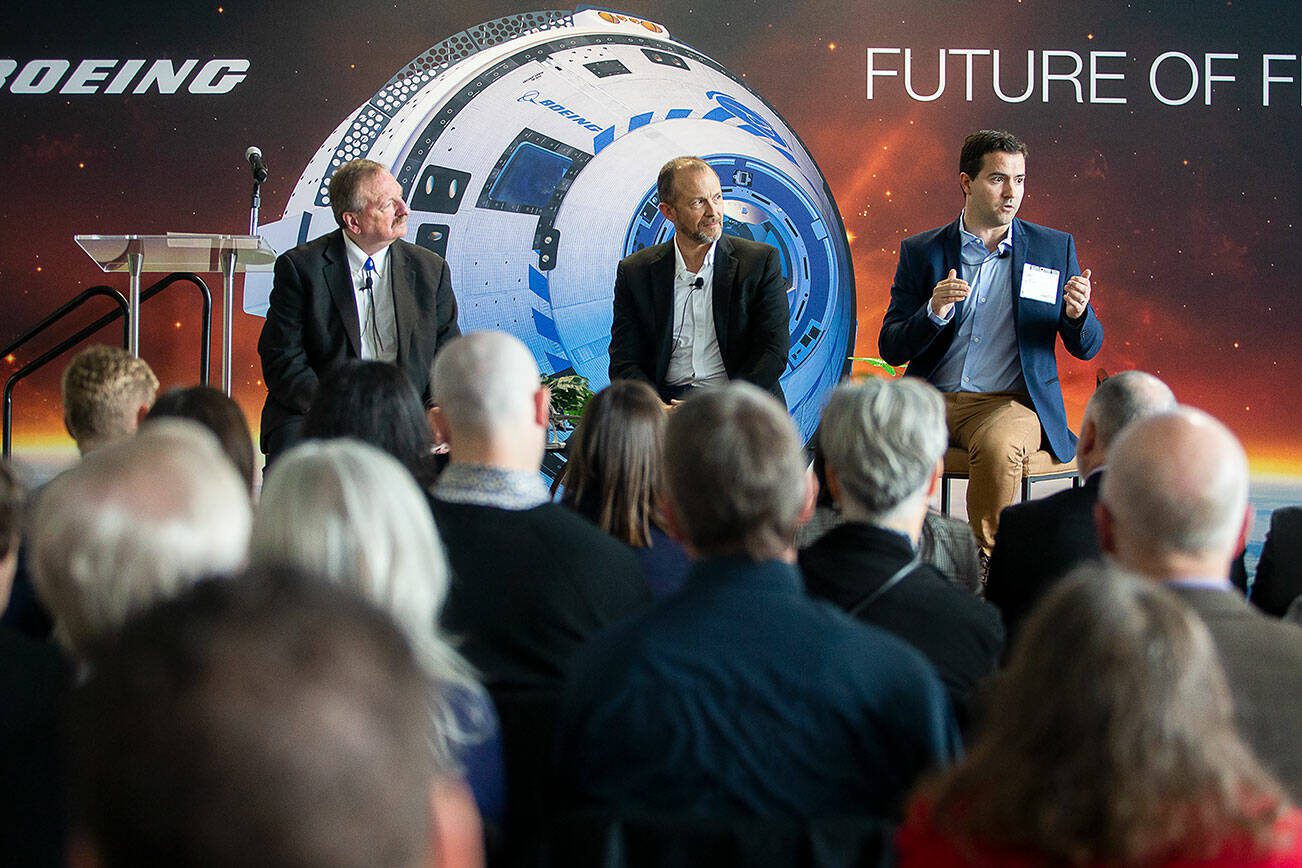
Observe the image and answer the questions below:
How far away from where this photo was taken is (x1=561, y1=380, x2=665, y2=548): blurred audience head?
2.62 m

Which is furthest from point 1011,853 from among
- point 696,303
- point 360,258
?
point 360,258

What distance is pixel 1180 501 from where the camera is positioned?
1626mm

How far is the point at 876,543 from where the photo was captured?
79.1 inches

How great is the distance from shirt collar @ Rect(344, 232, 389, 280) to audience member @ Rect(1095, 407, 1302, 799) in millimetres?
3350

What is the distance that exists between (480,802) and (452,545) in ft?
1.75

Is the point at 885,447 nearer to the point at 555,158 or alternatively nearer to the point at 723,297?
the point at 723,297

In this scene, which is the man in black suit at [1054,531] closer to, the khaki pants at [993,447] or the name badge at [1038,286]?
the khaki pants at [993,447]

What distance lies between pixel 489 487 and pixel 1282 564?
165cm

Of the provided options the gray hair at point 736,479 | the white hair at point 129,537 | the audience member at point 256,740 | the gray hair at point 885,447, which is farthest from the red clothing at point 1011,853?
the gray hair at point 885,447

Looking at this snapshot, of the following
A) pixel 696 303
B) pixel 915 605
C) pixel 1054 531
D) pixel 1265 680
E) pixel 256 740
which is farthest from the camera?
pixel 696 303

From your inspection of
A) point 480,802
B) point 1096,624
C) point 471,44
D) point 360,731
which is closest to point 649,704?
point 480,802

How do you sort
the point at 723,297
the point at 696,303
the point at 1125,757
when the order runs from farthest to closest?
the point at 696,303, the point at 723,297, the point at 1125,757

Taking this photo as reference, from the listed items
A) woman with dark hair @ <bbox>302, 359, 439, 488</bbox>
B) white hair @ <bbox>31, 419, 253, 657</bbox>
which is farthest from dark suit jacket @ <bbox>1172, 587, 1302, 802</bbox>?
woman with dark hair @ <bbox>302, 359, 439, 488</bbox>

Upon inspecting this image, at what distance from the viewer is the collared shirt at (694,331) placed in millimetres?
4750
